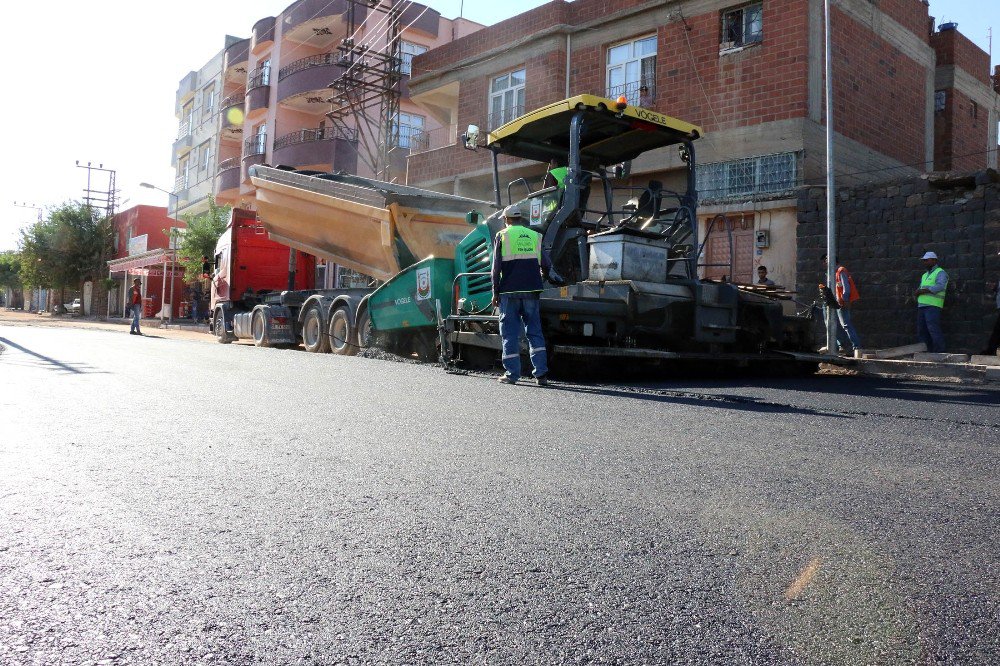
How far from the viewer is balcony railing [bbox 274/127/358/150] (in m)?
31.9

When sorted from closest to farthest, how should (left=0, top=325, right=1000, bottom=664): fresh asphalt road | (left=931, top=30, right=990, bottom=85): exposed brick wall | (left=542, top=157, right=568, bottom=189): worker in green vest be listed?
(left=0, top=325, right=1000, bottom=664): fresh asphalt road → (left=542, top=157, right=568, bottom=189): worker in green vest → (left=931, top=30, right=990, bottom=85): exposed brick wall

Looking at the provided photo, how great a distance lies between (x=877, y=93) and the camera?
61.5 ft

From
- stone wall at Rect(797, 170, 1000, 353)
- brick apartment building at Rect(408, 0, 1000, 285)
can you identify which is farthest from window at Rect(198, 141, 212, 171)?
stone wall at Rect(797, 170, 1000, 353)

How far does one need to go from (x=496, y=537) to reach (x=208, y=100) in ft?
156

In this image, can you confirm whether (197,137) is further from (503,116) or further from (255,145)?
(503,116)

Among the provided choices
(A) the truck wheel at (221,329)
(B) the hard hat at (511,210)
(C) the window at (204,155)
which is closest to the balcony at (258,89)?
(C) the window at (204,155)

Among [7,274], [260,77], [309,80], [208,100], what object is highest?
[208,100]

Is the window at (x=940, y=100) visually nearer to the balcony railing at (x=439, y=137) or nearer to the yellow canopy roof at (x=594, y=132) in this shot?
the balcony railing at (x=439, y=137)

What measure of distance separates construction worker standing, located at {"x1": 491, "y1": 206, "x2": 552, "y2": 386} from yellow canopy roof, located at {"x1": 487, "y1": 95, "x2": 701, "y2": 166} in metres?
1.39

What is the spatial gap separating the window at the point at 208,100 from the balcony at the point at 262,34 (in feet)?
25.3

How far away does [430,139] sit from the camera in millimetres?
25984

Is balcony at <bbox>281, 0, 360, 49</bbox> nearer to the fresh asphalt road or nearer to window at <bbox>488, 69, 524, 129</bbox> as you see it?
window at <bbox>488, 69, 524, 129</bbox>

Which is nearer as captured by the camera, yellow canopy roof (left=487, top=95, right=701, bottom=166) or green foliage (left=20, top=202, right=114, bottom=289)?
yellow canopy roof (left=487, top=95, right=701, bottom=166)

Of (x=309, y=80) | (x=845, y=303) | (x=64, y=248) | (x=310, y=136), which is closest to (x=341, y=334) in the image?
(x=845, y=303)
